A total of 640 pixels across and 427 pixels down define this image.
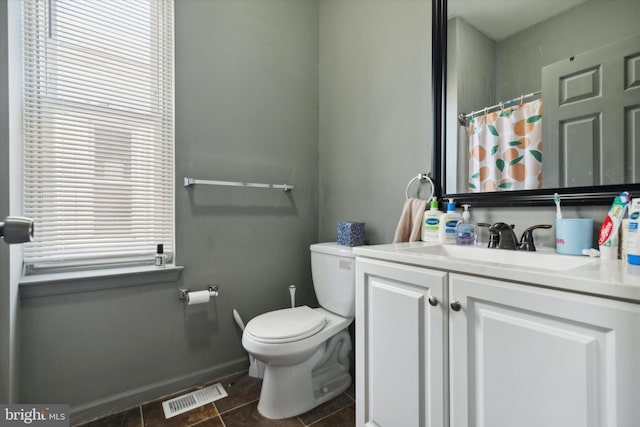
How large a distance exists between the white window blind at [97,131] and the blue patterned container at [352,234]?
97 centimetres

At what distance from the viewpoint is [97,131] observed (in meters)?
1.40

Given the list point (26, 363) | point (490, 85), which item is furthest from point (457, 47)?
point (26, 363)

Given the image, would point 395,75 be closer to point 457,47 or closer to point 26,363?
point 457,47

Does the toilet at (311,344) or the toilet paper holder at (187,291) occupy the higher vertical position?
the toilet paper holder at (187,291)

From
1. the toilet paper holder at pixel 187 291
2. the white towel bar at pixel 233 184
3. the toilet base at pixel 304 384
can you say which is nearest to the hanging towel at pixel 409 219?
the toilet base at pixel 304 384

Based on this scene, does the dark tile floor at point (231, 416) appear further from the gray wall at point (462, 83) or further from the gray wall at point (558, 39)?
the gray wall at point (558, 39)

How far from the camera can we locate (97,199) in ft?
4.60

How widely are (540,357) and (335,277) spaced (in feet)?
3.36

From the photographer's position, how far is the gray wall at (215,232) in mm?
1325

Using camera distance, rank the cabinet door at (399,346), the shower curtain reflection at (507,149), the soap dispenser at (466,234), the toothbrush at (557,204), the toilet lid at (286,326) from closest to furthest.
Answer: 1. the cabinet door at (399,346)
2. the toothbrush at (557,204)
3. the shower curtain reflection at (507,149)
4. the soap dispenser at (466,234)
5. the toilet lid at (286,326)

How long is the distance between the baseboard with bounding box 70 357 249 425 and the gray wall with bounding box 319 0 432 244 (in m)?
1.00

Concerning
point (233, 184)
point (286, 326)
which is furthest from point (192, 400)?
point (233, 184)

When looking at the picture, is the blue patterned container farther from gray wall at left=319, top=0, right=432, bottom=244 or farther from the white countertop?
the white countertop

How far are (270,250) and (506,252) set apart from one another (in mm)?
1296
